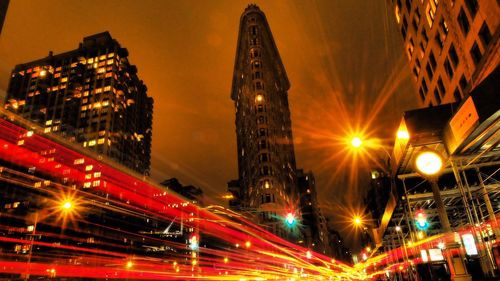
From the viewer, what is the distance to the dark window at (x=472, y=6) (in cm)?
2738

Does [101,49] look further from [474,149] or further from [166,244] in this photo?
[474,149]

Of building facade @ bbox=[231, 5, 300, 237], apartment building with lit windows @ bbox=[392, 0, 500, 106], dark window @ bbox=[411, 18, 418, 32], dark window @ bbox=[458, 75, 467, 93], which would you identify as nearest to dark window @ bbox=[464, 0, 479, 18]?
apartment building with lit windows @ bbox=[392, 0, 500, 106]

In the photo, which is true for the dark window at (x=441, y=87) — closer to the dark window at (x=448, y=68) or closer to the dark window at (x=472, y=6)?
the dark window at (x=448, y=68)

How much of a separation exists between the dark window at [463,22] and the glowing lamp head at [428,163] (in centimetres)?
2923

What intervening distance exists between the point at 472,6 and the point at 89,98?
112671 mm

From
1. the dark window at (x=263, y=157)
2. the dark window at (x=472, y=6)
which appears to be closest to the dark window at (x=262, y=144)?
the dark window at (x=263, y=157)

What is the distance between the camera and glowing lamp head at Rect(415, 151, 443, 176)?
6.02 meters

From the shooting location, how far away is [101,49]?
12375 centimetres

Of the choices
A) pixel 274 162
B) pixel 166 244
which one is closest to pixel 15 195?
pixel 166 244

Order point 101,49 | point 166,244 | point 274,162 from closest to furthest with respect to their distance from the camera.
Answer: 1. point 274,162
2. point 166,244
3. point 101,49

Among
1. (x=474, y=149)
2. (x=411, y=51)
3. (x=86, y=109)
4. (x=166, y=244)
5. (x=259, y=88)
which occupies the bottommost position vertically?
(x=474, y=149)

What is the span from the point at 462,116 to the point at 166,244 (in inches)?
4481

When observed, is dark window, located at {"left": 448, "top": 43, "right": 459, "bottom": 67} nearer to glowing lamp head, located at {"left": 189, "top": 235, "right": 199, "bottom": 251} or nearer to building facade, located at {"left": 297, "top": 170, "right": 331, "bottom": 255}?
glowing lamp head, located at {"left": 189, "top": 235, "right": 199, "bottom": 251}

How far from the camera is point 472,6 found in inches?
1100
